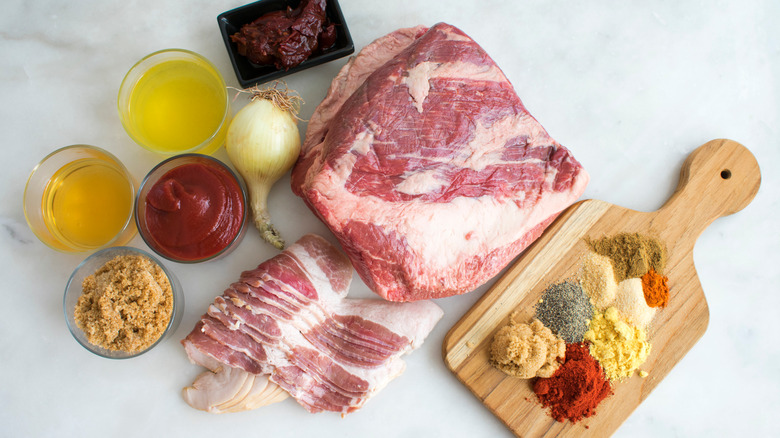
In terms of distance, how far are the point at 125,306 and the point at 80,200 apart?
1.99 ft

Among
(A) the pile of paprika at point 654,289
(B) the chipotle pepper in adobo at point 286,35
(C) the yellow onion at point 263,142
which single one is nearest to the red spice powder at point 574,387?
(A) the pile of paprika at point 654,289

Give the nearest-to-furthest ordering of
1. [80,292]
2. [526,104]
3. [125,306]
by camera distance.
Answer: [125,306] < [80,292] < [526,104]

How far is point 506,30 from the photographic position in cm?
257

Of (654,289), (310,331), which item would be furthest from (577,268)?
(310,331)

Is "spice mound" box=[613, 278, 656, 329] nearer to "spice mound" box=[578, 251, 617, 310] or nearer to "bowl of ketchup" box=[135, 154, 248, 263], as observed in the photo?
"spice mound" box=[578, 251, 617, 310]

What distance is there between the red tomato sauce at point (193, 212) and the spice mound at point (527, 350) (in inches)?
51.3

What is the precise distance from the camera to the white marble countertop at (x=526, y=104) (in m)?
2.38

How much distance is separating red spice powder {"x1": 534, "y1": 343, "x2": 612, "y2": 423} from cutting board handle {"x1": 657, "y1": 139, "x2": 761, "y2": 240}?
0.82 meters

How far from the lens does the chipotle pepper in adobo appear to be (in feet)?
7.11

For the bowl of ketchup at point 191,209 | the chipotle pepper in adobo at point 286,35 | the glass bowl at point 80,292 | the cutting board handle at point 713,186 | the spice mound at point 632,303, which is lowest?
the glass bowl at point 80,292

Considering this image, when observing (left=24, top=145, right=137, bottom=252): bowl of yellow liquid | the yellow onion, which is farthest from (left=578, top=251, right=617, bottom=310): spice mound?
(left=24, top=145, right=137, bottom=252): bowl of yellow liquid

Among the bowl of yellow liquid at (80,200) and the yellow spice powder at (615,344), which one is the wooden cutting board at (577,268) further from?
the bowl of yellow liquid at (80,200)

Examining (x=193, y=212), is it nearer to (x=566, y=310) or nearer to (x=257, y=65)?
(x=257, y=65)

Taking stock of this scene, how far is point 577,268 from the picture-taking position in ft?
7.82
